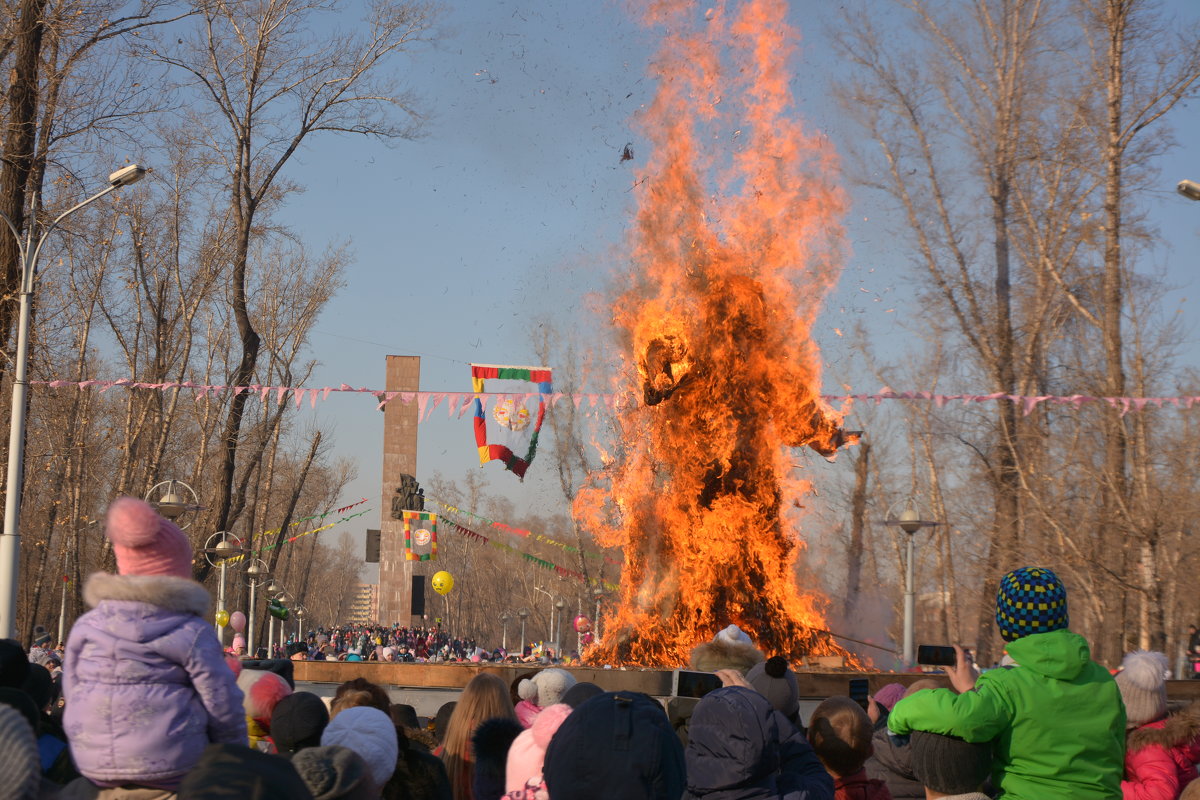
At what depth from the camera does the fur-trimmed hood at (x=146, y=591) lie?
14.6 ft

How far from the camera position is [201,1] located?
19.5 meters

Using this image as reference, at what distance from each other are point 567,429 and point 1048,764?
41822 mm

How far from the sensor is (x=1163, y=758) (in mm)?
5684

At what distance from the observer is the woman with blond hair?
5.39m

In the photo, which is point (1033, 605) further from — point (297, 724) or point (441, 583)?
point (441, 583)

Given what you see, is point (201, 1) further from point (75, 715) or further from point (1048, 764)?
point (1048, 764)

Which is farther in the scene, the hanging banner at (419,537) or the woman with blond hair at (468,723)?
the hanging banner at (419,537)

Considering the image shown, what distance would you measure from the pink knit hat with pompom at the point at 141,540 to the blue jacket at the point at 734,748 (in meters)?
2.09

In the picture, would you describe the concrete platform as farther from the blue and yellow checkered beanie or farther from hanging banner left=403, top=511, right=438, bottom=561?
hanging banner left=403, top=511, right=438, bottom=561

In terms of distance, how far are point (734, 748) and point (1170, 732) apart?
255cm

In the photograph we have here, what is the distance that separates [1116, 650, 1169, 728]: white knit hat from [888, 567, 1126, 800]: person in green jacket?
5.72 feet

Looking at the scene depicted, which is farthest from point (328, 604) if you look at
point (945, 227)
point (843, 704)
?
point (843, 704)

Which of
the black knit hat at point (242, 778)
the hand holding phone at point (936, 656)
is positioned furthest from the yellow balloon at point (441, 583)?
the black knit hat at point (242, 778)

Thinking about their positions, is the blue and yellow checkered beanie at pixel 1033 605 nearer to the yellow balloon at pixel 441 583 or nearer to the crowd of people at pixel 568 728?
the crowd of people at pixel 568 728
